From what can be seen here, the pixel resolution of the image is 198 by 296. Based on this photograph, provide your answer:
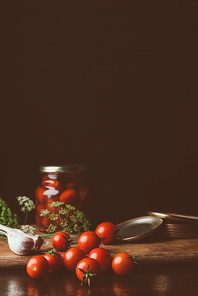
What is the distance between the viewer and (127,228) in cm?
156

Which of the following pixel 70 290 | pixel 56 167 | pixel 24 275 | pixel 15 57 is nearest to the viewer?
pixel 70 290

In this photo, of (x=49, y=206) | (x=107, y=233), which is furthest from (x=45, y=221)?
(x=107, y=233)

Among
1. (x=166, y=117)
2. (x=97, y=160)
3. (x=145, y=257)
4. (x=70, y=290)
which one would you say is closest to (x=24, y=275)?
(x=70, y=290)

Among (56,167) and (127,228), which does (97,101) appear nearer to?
(56,167)

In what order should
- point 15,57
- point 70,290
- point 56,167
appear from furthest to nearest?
1. point 15,57
2. point 56,167
3. point 70,290

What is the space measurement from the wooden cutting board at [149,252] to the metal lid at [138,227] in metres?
0.06

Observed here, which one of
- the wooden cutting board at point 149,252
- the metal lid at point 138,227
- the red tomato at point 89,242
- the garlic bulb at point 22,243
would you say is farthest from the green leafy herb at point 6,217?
the metal lid at point 138,227

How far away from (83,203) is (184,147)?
0.71 metres

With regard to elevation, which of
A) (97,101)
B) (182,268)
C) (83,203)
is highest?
(97,101)

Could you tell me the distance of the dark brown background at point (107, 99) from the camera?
180cm

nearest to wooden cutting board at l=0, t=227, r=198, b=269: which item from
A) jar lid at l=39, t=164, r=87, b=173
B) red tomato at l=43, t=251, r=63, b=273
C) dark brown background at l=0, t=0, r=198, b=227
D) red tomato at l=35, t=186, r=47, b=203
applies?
red tomato at l=43, t=251, r=63, b=273

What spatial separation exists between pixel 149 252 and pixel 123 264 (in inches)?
7.4

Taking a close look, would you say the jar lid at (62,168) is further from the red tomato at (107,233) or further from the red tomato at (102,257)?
the red tomato at (102,257)

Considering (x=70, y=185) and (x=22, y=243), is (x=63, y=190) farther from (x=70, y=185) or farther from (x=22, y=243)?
(x=22, y=243)
